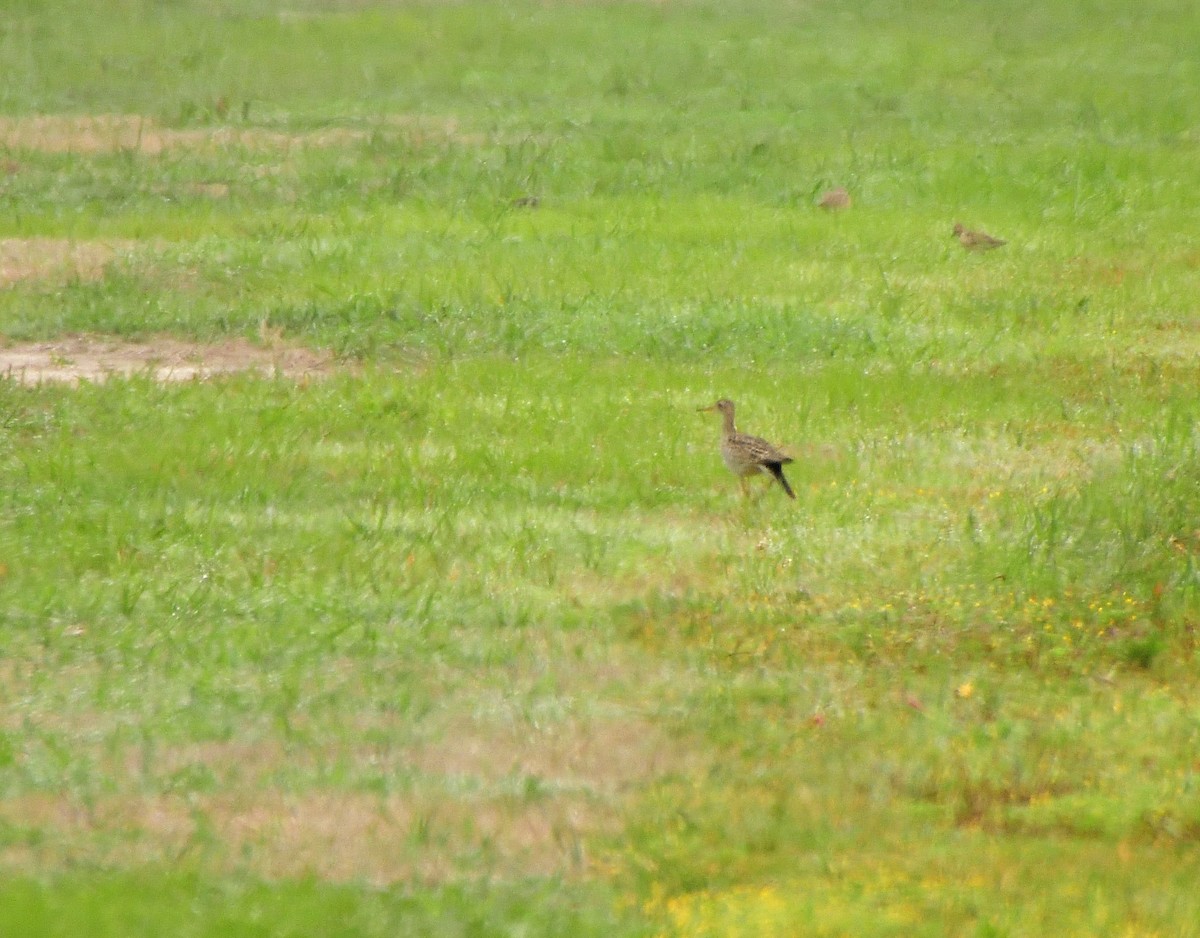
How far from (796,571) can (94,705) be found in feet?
12.8

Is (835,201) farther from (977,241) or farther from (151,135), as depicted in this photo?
(151,135)

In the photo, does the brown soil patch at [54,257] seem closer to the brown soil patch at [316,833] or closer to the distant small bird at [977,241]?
the distant small bird at [977,241]

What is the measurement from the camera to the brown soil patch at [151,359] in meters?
16.8

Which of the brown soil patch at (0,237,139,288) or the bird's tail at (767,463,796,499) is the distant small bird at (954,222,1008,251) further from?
the bird's tail at (767,463,796,499)

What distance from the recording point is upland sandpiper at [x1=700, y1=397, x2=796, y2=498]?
13.1 m

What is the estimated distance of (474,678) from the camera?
33.6 feet

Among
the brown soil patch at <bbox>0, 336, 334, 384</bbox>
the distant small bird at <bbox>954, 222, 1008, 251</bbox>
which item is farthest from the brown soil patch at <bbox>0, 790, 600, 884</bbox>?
the distant small bird at <bbox>954, 222, 1008, 251</bbox>

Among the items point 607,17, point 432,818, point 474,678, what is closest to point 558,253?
point 474,678

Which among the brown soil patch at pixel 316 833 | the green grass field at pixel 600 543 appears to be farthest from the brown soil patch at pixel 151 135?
the brown soil patch at pixel 316 833

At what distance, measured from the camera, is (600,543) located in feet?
40.4

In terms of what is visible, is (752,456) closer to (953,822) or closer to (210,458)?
(210,458)

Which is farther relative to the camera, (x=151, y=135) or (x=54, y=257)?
(x=151, y=135)

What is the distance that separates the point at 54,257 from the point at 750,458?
9.90 meters

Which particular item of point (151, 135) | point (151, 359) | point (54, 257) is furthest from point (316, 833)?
point (151, 135)
